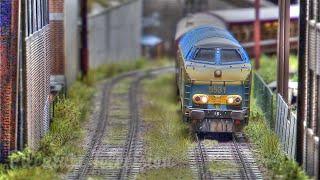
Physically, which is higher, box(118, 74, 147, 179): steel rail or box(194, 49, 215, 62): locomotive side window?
box(194, 49, 215, 62): locomotive side window

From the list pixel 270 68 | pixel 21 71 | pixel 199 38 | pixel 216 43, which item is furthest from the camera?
pixel 270 68

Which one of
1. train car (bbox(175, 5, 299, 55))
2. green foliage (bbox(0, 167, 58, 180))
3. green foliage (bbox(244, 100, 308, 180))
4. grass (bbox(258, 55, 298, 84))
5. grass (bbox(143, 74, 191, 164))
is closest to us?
green foliage (bbox(0, 167, 58, 180))

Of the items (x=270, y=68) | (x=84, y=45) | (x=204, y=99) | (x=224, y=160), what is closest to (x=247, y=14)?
→ (x=270, y=68)

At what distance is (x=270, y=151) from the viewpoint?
21.3 meters

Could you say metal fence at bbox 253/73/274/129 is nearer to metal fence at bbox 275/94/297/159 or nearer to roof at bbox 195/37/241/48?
metal fence at bbox 275/94/297/159

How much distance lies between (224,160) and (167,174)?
2551 millimetres

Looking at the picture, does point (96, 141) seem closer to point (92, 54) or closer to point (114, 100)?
point (114, 100)

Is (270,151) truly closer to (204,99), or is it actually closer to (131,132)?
(204,99)

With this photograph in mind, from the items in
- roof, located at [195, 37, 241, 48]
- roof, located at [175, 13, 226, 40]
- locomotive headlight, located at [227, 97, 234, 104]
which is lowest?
locomotive headlight, located at [227, 97, 234, 104]

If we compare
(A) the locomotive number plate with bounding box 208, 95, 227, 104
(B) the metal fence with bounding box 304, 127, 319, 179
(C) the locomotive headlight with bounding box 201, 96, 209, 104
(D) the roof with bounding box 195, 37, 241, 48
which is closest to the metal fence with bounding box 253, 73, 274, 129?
(A) the locomotive number plate with bounding box 208, 95, 227, 104

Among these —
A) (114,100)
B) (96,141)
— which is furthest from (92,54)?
(96,141)

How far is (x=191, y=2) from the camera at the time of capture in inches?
1907

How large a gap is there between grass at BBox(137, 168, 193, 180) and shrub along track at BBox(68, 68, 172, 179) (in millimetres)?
435

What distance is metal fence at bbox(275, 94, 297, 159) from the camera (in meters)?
20.2
